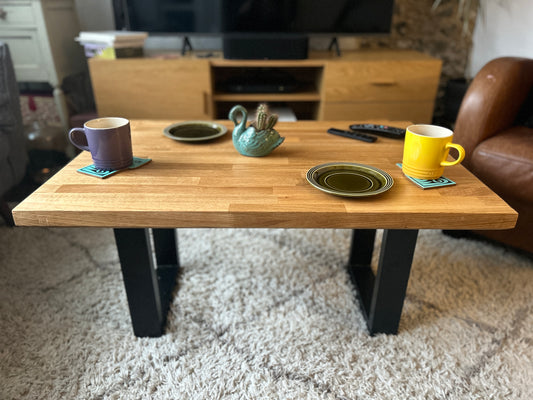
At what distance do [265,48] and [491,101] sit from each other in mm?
1145

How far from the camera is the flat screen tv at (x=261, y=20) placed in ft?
6.73

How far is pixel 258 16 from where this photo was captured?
6.82 ft

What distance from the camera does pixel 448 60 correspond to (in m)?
2.43

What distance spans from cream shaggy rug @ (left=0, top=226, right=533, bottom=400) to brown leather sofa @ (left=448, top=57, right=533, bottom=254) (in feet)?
0.68

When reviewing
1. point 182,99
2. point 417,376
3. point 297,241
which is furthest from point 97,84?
point 417,376

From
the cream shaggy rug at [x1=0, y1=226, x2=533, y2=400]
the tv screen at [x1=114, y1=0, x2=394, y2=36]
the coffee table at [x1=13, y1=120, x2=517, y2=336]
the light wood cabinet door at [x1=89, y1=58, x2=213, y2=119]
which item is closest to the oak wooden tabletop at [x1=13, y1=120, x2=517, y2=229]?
the coffee table at [x1=13, y1=120, x2=517, y2=336]

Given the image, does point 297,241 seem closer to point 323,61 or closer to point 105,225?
point 105,225

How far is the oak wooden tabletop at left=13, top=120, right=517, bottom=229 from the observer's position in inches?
28.8

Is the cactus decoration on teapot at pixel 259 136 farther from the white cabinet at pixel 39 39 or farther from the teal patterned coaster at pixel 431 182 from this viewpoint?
the white cabinet at pixel 39 39

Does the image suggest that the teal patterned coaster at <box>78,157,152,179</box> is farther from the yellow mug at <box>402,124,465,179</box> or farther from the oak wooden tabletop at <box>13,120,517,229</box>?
the yellow mug at <box>402,124,465,179</box>

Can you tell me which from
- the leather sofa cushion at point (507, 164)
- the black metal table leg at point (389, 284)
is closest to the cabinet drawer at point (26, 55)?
the black metal table leg at point (389, 284)

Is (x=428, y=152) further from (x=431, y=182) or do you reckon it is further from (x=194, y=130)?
(x=194, y=130)

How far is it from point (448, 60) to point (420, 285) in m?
1.75

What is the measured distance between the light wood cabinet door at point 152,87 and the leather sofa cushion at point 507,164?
52.6 inches
